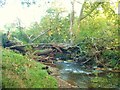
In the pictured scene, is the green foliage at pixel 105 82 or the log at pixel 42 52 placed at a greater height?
the log at pixel 42 52

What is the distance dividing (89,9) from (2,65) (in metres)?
8.45

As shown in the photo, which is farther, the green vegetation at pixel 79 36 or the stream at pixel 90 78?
the green vegetation at pixel 79 36

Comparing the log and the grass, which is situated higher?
the grass

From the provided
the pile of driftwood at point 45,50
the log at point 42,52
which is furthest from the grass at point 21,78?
the log at point 42,52

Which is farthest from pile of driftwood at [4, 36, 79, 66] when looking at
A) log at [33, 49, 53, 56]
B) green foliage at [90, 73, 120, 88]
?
green foliage at [90, 73, 120, 88]

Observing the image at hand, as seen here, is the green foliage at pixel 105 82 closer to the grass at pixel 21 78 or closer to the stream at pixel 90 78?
the stream at pixel 90 78

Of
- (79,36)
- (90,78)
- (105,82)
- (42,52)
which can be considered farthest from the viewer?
(79,36)

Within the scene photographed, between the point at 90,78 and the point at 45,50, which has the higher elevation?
the point at 45,50

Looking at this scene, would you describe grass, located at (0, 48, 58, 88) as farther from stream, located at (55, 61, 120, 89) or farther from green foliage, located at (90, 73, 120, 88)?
green foliage, located at (90, 73, 120, 88)

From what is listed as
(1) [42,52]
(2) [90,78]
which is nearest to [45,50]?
(1) [42,52]

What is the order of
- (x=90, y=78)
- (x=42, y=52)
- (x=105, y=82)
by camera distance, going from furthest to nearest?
(x=42, y=52), (x=90, y=78), (x=105, y=82)

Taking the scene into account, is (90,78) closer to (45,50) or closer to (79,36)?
(45,50)

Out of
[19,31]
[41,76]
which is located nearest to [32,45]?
[19,31]

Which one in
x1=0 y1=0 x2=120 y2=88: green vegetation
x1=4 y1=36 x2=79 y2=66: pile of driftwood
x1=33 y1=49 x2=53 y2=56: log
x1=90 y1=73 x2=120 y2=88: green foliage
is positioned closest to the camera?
x1=90 y1=73 x2=120 y2=88: green foliage
